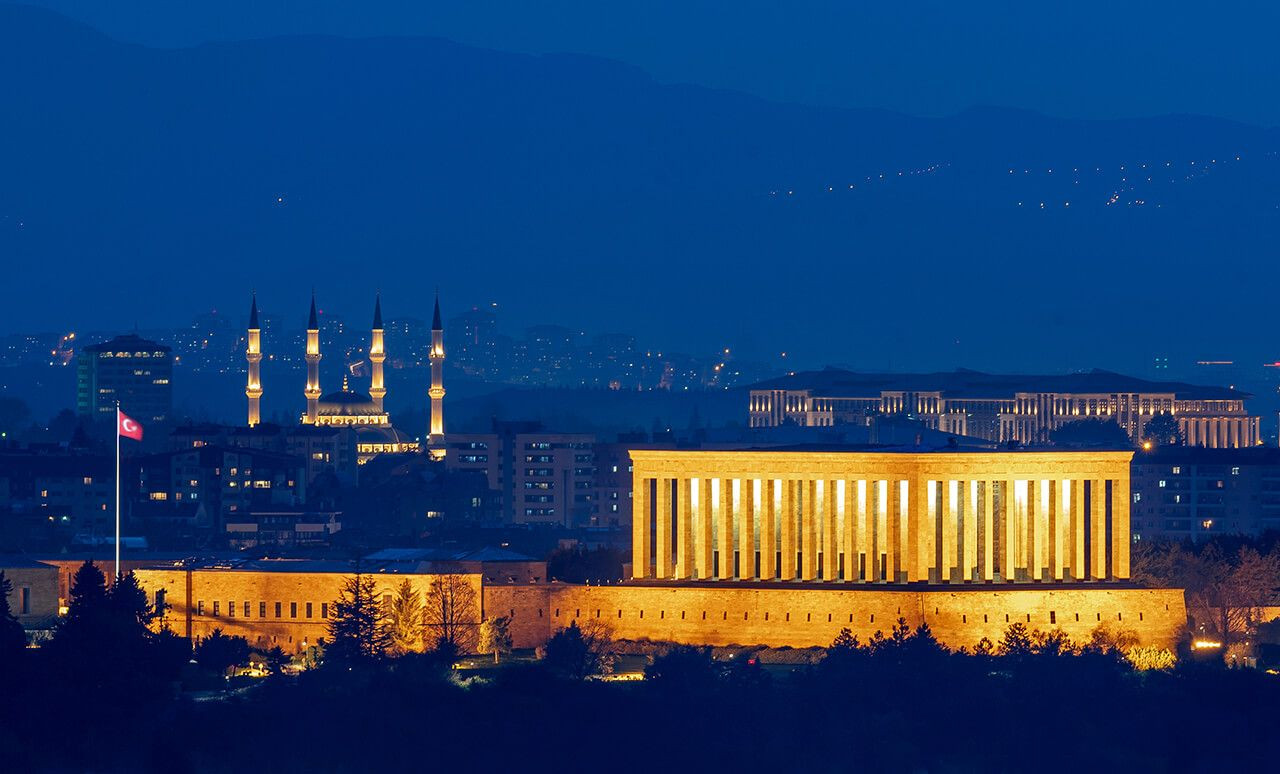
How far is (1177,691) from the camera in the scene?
116875mm

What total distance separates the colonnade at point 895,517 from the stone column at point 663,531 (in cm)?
7

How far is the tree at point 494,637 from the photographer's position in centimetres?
12506

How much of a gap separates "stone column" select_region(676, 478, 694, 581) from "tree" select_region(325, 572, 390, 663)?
1040 cm

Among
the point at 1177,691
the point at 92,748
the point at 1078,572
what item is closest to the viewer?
the point at 92,748

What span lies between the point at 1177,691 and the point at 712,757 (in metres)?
15.7

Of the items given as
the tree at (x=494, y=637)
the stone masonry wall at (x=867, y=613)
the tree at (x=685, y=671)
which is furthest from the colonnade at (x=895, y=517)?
the tree at (x=685, y=671)

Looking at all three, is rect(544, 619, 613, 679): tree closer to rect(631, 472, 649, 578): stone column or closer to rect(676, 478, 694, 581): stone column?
rect(676, 478, 694, 581): stone column

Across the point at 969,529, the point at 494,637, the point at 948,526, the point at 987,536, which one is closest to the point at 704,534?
the point at 494,637

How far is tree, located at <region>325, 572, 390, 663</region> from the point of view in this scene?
120 m

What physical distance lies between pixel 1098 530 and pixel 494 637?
Answer: 68.7 feet

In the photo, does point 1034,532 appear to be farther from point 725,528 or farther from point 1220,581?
point 1220,581

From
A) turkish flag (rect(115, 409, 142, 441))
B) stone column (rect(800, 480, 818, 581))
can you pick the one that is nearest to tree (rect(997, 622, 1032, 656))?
stone column (rect(800, 480, 818, 581))

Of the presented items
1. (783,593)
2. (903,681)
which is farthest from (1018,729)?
(783,593)

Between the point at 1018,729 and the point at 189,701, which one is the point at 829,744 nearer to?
the point at 1018,729
